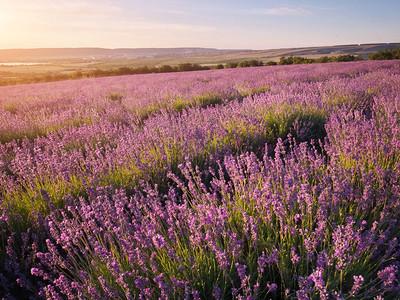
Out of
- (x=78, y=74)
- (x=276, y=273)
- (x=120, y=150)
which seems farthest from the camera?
(x=78, y=74)

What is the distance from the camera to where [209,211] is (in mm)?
1603

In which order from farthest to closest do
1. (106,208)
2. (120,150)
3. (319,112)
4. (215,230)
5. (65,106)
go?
(65,106), (319,112), (120,150), (106,208), (215,230)

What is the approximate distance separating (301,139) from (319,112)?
0.91m

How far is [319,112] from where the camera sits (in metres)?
4.76

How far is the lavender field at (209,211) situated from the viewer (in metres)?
1.44

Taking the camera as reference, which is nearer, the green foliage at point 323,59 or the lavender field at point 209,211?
the lavender field at point 209,211

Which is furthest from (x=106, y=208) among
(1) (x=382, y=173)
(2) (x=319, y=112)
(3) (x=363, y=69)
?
(3) (x=363, y=69)

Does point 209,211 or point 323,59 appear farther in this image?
point 323,59

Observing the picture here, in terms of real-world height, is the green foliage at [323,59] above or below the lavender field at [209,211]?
above

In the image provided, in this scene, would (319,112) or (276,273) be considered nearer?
(276,273)

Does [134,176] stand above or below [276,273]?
above

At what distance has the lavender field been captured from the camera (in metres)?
1.44

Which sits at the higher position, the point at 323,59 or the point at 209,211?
the point at 323,59

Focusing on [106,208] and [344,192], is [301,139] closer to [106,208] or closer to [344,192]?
[344,192]
